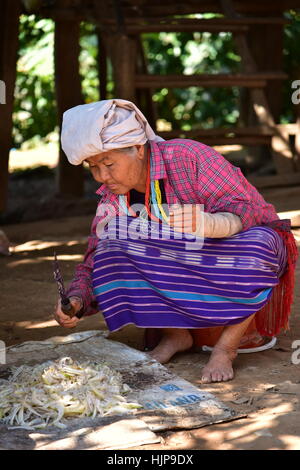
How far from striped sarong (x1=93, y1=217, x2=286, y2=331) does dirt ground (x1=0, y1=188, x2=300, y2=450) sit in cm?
26

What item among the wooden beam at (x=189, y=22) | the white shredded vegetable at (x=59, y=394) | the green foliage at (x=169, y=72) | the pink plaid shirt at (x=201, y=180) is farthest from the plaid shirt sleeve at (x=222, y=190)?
the green foliage at (x=169, y=72)

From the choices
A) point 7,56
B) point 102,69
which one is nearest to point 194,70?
point 102,69

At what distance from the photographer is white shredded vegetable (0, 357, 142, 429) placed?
9.21 ft

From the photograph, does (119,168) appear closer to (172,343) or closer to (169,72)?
(172,343)

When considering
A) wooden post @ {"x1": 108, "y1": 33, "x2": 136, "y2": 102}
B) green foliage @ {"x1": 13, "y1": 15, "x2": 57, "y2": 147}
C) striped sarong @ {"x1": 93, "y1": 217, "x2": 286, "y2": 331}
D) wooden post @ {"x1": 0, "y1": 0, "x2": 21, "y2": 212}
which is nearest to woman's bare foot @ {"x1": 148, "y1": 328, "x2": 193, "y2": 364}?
striped sarong @ {"x1": 93, "y1": 217, "x2": 286, "y2": 331}

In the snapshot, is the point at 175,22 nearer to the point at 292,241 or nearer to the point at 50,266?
the point at 50,266

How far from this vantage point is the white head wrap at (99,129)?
10.2 feet

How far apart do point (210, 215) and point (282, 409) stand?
2.52 ft

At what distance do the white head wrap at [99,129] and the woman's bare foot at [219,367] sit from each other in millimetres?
916

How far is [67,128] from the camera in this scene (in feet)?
10.5

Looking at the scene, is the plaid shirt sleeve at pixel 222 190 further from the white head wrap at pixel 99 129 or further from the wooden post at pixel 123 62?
the wooden post at pixel 123 62

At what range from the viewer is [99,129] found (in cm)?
308

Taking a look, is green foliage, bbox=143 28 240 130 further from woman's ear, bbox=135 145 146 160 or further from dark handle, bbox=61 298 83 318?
dark handle, bbox=61 298 83 318
